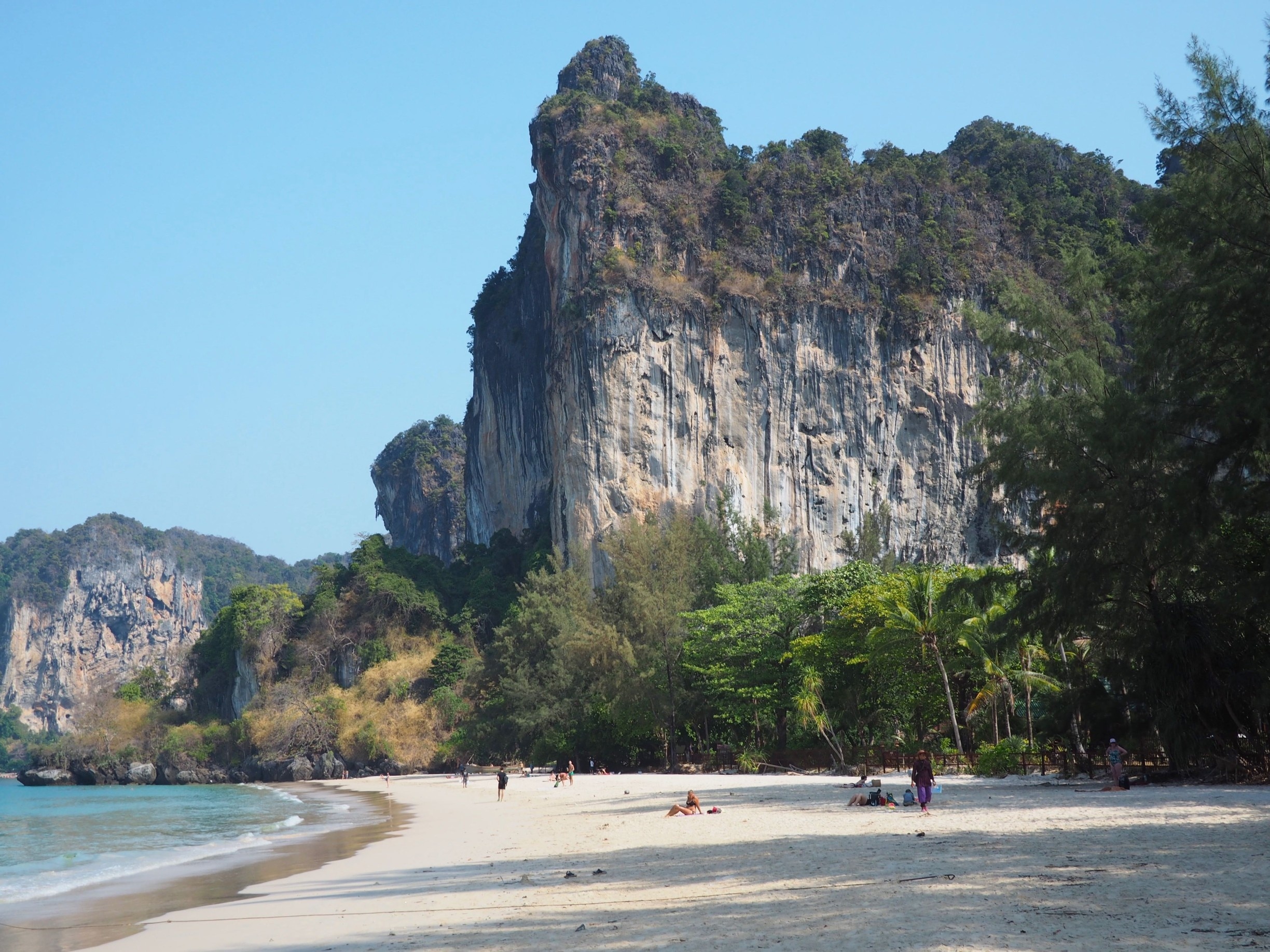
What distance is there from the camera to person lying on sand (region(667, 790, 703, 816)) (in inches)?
778

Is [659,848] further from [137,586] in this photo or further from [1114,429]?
[137,586]

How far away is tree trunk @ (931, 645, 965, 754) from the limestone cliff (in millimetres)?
36824

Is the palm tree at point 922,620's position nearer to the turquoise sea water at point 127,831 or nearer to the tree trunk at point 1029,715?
the tree trunk at point 1029,715

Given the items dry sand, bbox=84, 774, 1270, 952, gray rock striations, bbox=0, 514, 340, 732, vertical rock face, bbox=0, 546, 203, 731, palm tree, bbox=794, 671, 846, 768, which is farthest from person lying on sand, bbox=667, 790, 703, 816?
gray rock striations, bbox=0, 514, 340, 732

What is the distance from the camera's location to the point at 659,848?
14812mm

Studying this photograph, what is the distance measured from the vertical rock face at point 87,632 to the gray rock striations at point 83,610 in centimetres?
14

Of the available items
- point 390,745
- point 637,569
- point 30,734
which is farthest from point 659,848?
point 30,734

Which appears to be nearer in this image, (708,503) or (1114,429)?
(1114,429)

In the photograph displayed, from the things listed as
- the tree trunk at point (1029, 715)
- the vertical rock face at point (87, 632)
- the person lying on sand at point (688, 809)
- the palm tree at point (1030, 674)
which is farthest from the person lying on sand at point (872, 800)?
the vertical rock face at point (87, 632)

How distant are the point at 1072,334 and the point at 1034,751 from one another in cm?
983

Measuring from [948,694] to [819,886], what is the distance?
18.1m

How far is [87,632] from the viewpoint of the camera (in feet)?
536

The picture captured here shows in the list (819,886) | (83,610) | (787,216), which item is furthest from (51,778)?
(83,610)

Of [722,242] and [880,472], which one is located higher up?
[722,242]
